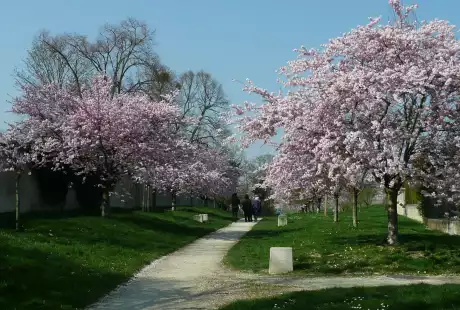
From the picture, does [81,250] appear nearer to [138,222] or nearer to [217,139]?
[138,222]

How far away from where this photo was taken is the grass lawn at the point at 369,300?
916 cm

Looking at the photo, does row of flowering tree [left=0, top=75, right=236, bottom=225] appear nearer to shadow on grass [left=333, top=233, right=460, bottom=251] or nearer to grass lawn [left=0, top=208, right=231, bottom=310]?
grass lawn [left=0, top=208, right=231, bottom=310]

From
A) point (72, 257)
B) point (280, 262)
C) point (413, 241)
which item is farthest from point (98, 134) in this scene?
point (413, 241)

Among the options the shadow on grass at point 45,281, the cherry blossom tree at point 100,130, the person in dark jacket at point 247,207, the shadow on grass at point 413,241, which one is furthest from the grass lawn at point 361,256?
the person in dark jacket at point 247,207

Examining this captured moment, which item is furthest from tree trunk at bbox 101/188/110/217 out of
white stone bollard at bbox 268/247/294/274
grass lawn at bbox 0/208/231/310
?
white stone bollard at bbox 268/247/294/274

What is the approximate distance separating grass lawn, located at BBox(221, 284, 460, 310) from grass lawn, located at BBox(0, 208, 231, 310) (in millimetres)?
3000

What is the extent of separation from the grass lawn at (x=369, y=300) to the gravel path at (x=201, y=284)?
2.87ft

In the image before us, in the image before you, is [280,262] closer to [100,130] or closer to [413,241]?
[413,241]

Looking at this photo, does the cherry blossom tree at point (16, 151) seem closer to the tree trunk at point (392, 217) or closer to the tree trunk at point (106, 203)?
the tree trunk at point (106, 203)

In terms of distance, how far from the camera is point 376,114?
1684cm

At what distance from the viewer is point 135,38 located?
47.5m

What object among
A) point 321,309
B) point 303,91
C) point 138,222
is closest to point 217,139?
point 138,222

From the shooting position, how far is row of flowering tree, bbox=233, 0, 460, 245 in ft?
52.9

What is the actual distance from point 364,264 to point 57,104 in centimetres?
Result: 1602
